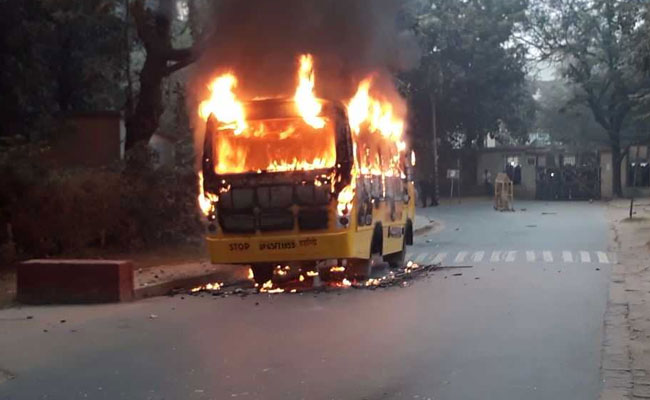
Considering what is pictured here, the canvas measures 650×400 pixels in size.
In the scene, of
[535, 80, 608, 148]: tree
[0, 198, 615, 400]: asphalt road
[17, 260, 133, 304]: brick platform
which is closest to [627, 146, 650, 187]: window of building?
[535, 80, 608, 148]: tree

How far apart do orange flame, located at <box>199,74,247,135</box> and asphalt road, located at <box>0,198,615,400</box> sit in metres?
2.64

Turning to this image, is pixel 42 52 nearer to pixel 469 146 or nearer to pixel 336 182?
pixel 336 182

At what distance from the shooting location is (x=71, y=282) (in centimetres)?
1192

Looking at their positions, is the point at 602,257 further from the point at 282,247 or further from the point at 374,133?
the point at 282,247

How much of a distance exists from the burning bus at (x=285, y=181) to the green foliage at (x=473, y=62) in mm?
31818

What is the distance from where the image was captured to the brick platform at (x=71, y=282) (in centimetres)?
1187

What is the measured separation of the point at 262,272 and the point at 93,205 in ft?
15.5

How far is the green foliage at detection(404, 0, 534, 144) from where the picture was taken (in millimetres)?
45344

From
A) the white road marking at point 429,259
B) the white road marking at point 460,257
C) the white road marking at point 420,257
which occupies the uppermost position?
the white road marking at point 460,257

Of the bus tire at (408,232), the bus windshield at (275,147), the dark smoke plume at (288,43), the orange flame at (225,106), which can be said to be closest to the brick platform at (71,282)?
the bus windshield at (275,147)

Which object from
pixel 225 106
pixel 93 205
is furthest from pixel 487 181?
pixel 225 106

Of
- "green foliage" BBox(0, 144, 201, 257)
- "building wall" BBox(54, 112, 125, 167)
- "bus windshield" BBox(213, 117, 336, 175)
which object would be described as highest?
"building wall" BBox(54, 112, 125, 167)

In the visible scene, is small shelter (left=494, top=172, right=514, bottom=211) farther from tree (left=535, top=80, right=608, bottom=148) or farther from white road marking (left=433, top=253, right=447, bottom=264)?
white road marking (left=433, top=253, right=447, bottom=264)

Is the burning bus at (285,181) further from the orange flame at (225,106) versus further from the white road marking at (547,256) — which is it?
the white road marking at (547,256)
